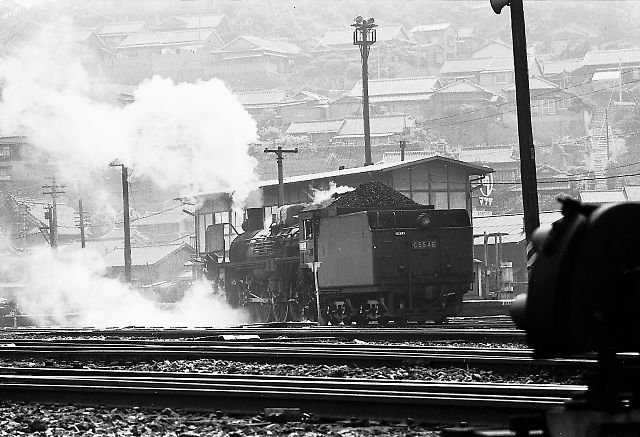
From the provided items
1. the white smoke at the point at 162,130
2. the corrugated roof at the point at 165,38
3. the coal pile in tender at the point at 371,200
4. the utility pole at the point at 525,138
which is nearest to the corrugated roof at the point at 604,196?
the white smoke at the point at 162,130

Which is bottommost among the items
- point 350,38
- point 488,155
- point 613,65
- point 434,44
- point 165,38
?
point 488,155

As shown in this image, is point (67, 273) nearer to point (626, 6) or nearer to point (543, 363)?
point (543, 363)

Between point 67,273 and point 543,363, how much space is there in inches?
1719

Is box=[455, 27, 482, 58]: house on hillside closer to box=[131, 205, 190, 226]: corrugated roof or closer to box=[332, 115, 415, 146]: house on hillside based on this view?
box=[332, 115, 415, 146]: house on hillside

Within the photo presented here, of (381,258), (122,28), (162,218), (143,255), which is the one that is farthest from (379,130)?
(381,258)

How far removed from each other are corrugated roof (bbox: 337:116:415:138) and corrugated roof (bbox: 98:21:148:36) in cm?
5364

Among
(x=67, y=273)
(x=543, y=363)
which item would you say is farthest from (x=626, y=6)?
(x=543, y=363)

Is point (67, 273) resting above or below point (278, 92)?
below

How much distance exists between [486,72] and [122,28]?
161 ft

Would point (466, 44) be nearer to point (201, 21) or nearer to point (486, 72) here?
point (486, 72)

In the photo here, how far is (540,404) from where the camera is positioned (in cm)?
618

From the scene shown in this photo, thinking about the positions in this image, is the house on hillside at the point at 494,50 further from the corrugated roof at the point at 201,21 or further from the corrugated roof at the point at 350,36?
the corrugated roof at the point at 201,21

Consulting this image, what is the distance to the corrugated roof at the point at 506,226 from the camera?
151 feet

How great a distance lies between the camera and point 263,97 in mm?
98000
